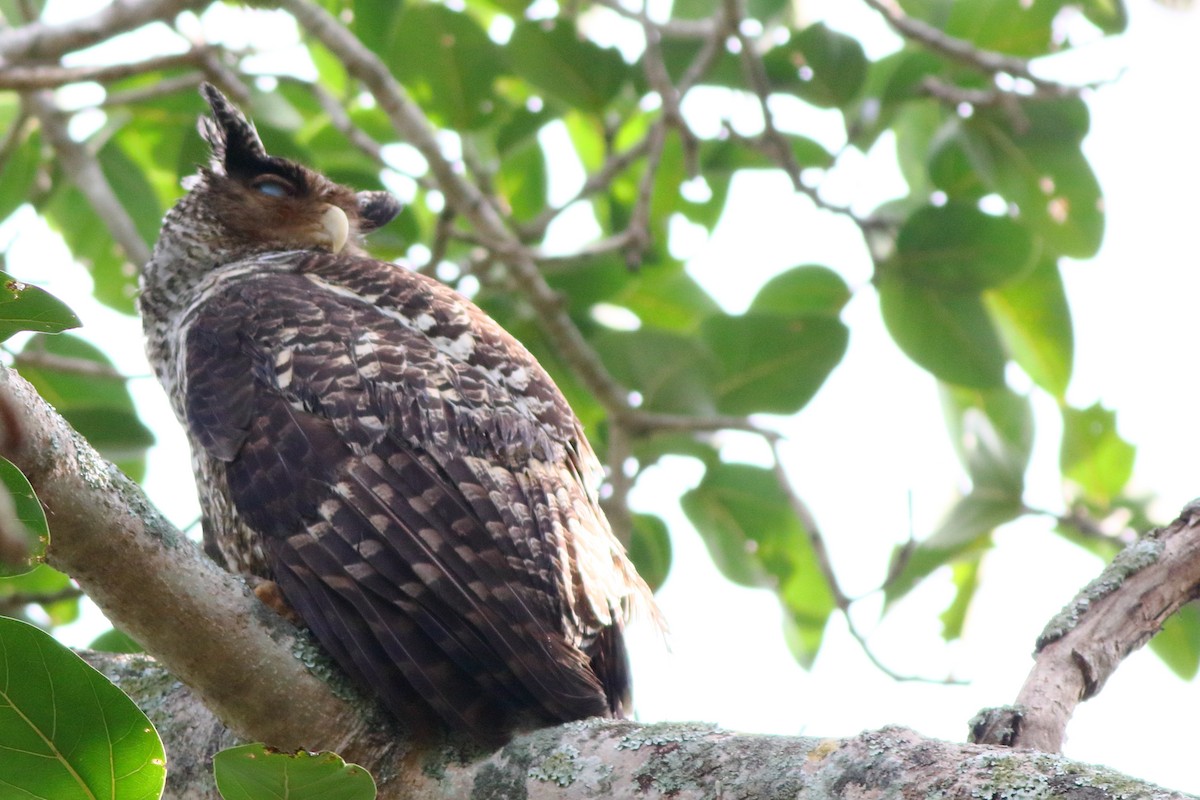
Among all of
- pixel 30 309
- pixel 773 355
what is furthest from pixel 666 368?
pixel 30 309

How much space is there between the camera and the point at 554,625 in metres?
2.73

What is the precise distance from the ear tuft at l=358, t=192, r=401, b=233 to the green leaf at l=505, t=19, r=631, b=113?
0.72m

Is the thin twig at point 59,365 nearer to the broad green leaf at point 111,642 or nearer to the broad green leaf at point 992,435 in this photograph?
the broad green leaf at point 111,642

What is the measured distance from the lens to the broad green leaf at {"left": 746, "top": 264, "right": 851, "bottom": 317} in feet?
16.7

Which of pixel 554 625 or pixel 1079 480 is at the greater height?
pixel 1079 480

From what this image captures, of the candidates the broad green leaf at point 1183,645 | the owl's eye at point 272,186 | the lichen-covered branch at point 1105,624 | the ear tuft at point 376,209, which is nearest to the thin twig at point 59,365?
the owl's eye at point 272,186

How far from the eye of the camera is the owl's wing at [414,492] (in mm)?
2570

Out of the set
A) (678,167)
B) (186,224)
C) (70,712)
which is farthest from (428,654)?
(678,167)

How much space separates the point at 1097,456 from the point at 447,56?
2945 mm

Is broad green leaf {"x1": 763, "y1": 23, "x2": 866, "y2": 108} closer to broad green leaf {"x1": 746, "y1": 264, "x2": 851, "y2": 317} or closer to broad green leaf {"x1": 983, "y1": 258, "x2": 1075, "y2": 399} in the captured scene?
broad green leaf {"x1": 746, "y1": 264, "x2": 851, "y2": 317}

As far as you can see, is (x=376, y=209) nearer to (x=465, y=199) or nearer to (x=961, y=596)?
(x=465, y=199)

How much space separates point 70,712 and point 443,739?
0.84 meters

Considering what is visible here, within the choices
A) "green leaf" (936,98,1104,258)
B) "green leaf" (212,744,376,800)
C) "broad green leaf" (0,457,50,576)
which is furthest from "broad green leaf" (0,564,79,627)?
"green leaf" (936,98,1104,258)

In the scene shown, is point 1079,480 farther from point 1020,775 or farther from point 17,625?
point 17,625
